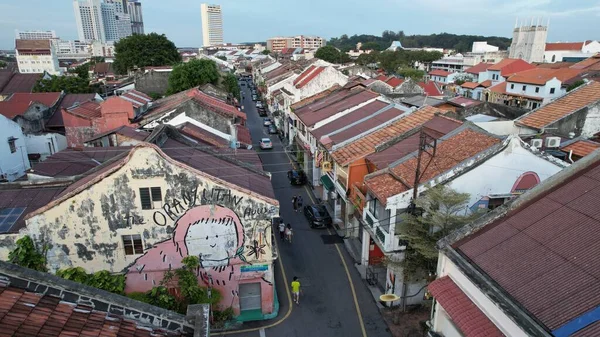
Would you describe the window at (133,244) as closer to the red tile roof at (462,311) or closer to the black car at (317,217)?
the red tile roof at (462,311)

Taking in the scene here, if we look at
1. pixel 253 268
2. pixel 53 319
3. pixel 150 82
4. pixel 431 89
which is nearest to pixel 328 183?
pixel 253 268

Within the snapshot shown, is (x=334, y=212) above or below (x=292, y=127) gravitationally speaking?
below

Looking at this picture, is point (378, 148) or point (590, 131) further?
point (590, 131)

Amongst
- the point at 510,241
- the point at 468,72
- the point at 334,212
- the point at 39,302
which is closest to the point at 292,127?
the point at 334,212

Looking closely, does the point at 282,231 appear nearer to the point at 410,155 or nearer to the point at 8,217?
the point at 410,155

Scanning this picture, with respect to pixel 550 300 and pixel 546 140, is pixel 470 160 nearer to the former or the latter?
pixel 546 140

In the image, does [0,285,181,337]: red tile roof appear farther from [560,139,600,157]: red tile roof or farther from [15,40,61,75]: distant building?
[15,40,61,75]: distant building
